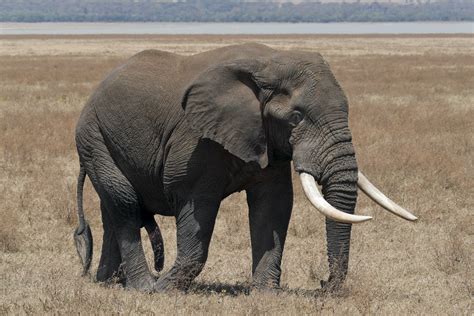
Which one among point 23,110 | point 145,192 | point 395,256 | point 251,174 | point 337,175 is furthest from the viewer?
point 23,110

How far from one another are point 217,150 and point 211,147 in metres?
0.05

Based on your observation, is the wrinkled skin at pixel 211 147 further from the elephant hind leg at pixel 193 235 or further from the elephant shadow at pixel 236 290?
the elephant shadow at pixel 236 290

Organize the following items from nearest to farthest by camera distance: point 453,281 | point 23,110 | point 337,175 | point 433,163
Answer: point 337,175 → point 453,281 → point 433,163 → point 23,110

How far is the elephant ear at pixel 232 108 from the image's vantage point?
6.50m

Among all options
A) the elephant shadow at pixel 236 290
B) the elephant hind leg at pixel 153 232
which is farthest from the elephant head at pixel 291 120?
the elephant hind leg at pixel 153 232

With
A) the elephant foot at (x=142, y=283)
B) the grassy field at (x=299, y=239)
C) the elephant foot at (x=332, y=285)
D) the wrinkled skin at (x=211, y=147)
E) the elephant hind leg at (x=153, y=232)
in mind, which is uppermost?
the wrinkled skin at (x=211, y=147)

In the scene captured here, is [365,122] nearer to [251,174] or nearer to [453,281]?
[453,281]

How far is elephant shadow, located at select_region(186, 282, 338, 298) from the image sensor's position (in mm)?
7020

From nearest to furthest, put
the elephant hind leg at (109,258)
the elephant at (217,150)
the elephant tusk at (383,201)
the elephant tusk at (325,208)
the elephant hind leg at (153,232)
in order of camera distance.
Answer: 1. the elephant tusk at (325,208)
2. the elephant tusk at (383,201)
3. the elephant at (217,150)
4. the elephant hind leg at (153,232)
5. the elephant hind leg at (109,258)

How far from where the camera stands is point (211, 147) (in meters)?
6.74

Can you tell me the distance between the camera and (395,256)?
907 cm

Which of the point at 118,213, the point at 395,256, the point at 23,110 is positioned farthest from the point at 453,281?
the point at 23,110

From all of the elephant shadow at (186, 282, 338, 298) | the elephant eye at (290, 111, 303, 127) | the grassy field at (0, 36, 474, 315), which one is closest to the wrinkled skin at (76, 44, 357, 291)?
the elephant eye at (290, 111, 303, 127)

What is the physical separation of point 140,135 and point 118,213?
69 cm
